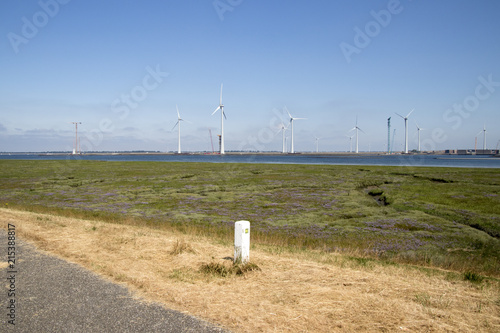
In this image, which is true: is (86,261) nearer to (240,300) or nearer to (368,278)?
(240,300)

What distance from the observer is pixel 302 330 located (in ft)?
25.4

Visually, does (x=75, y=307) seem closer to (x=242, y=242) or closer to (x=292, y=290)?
(x=242, y=242)

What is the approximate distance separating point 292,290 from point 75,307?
580 cm

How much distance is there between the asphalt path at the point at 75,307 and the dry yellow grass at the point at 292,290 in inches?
20.3

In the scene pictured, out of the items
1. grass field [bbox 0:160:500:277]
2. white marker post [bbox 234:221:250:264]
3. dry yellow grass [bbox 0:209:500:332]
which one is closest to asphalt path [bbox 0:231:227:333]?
dry yellow grass [bbox 0:209:500:332]

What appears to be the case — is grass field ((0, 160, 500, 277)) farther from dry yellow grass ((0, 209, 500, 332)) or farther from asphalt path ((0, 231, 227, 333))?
asphalt path ((0, 231, 227, 333))

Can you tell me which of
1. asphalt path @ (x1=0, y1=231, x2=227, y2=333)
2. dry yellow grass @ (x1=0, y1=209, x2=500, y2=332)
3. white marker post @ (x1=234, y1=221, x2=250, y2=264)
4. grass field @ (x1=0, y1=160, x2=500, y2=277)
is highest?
white marker post @ (x1=234, y1=221, x2=250, y2=264)

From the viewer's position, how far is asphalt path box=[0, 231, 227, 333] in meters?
7.65

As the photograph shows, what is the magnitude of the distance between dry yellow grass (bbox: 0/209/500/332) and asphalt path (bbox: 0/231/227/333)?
0.52 m

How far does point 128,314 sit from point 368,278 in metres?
7.47

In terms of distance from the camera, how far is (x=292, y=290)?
1021cm

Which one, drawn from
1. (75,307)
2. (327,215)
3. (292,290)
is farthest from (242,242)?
(327,215)

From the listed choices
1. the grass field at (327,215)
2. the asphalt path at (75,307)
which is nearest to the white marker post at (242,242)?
the asphalt path at (75,307)

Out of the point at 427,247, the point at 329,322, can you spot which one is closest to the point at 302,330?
the point at 329,322
